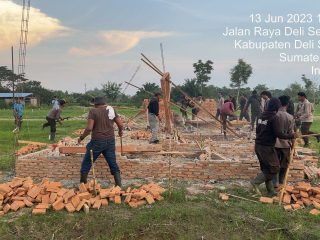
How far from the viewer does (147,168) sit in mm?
7605

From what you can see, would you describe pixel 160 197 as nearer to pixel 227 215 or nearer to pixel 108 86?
pixel 227 215

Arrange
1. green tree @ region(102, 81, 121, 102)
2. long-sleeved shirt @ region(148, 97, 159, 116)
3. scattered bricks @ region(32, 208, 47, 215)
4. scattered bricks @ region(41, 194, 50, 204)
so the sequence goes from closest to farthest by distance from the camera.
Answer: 1. scattered bricks @ region(32, 208, 47, 215)
2. scattered bricks @ region(41, 194, 50, 204)
3. long-sleeved shirt @ region(148, 97, 159, 116)
4. green tree @ region(102, 81, 121, 102)

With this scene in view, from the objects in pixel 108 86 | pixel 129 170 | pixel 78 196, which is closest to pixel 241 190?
pixel 129 170

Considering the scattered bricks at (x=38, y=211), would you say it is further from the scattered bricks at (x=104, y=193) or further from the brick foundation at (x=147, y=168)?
the brick foundation at (x=147, y=168)

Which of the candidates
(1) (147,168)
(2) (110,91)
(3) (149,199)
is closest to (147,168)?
(1) (147,168)

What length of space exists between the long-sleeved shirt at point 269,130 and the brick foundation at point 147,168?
125 cm

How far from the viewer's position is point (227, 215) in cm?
532

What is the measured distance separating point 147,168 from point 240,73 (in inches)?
1552

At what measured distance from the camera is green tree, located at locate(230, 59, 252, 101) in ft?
148

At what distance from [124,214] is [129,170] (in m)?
2.31

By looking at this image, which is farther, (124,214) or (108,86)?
(108,86)

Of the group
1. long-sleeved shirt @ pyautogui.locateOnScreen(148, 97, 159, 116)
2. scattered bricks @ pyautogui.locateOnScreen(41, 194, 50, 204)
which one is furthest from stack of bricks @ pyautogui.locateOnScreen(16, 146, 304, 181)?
long-sleeved shirt @ pyautogui.locateOnScreen(148, 97, 159, 116)

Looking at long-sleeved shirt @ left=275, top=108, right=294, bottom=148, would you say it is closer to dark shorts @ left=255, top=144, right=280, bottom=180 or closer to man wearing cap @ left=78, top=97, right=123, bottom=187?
dark shorts @ left=255, top=144, right=280, bottom=180

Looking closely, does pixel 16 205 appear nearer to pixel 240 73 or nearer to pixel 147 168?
pixel 147 168
